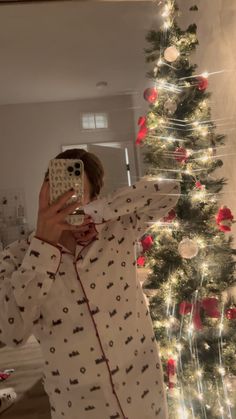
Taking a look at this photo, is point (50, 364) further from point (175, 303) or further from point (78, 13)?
point (78, 13)

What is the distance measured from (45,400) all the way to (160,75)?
1675 millimetres

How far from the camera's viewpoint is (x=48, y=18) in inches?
69.0

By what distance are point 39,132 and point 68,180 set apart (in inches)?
67.0

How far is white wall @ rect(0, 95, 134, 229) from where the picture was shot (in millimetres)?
2078

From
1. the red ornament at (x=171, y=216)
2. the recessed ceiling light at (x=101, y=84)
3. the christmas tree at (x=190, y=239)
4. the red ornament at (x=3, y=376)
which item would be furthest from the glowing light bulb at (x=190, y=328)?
the recessed ceiling light at (x=101, y=84)

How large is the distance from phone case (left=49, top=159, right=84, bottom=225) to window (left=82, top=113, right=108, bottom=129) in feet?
5.25

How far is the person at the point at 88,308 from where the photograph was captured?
0.52m

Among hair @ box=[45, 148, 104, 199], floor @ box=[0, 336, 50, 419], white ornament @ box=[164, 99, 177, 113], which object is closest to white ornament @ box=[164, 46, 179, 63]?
white ornament @ box=[164, 99, 177, 113]

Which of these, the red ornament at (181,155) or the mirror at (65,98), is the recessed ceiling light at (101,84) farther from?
the red ornament at (181,155)

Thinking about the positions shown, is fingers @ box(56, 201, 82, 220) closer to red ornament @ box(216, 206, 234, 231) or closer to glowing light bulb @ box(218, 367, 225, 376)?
red ornament @ box(216, 206, 234, 231)

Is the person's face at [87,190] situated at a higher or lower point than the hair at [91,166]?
lower

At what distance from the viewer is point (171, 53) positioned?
41.8 inches

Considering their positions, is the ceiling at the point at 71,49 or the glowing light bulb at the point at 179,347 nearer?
the glowing light bulb at the point at 179,347

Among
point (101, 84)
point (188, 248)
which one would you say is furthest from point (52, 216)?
point (101, 84)
